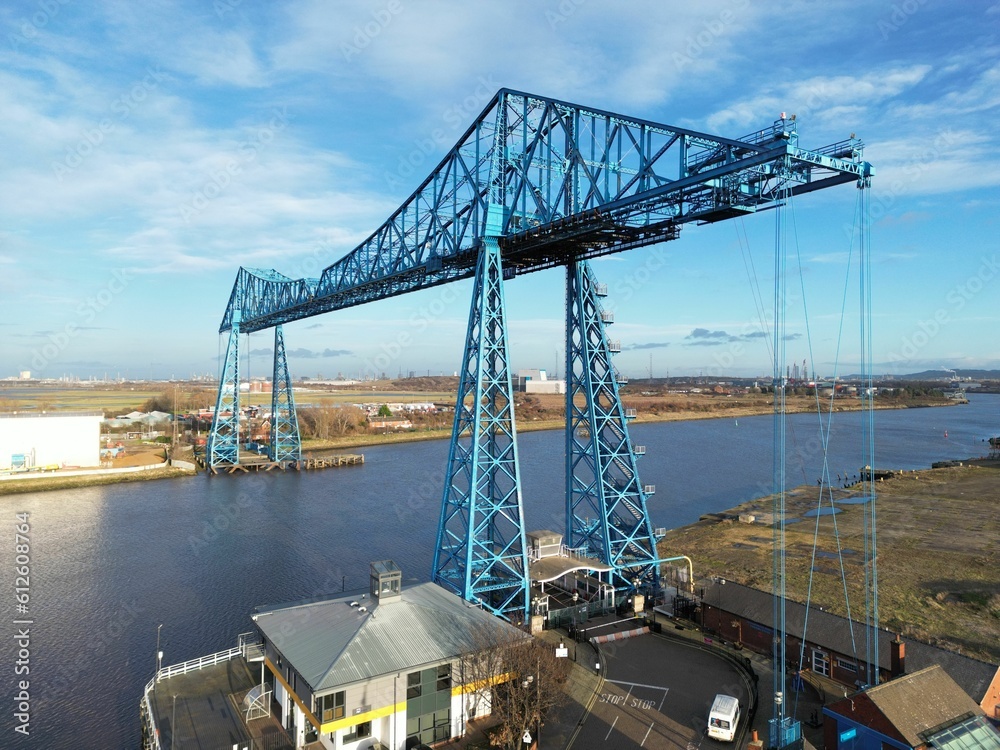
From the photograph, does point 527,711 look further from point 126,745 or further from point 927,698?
point 126,745

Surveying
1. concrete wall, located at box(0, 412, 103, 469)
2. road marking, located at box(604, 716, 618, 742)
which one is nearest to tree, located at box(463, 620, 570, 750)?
road marking, located at box(604, 716, 618, 742)

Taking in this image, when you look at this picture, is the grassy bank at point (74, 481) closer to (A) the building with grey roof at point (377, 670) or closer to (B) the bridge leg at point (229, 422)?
(B) the bridge leg at point (229, 422)

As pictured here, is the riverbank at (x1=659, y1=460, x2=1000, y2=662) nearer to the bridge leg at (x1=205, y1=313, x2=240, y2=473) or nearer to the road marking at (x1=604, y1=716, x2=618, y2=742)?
the road marking at (x1=604, y1=716, x2=618, y2=742)

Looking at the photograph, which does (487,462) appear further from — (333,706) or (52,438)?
(52,438)

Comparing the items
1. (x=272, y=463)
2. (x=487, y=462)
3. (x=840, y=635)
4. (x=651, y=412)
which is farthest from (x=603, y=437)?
(x=651, y=412)

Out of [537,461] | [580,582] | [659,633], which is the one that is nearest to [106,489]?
[537,461]
